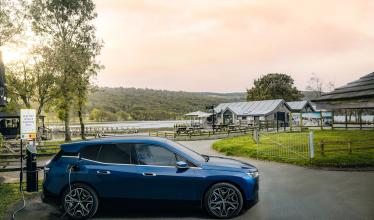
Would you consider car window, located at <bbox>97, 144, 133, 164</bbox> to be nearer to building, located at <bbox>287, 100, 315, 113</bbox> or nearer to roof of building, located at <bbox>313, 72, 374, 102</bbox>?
roof of building, located at <bbox>313, 72, 374, 102</bbox>

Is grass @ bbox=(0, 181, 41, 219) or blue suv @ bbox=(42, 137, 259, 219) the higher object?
blue suv @ bbox=(42, 137, 259, 219)

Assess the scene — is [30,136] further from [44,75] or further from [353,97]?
[44,75]

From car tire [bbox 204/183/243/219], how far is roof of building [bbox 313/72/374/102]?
4.58 m

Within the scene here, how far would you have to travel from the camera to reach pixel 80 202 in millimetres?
7613

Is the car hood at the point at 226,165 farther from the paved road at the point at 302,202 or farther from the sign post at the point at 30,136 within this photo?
the sign post at the point at 30,136

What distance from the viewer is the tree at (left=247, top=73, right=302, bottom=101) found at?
3831 inches

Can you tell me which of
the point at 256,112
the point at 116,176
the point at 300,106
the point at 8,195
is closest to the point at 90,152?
the point at 116,176

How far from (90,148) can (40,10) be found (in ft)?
108

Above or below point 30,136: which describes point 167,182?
below

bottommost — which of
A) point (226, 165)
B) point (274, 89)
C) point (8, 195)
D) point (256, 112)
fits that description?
point (8, 195)

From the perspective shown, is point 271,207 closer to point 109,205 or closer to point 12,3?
point 109,205

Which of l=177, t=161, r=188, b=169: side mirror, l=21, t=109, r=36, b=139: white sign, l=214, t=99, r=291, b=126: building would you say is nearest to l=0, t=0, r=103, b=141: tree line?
l=21, t=109, r=36, b=139: white sign

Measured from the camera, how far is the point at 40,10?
119 ft

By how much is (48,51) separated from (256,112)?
4152 cm
